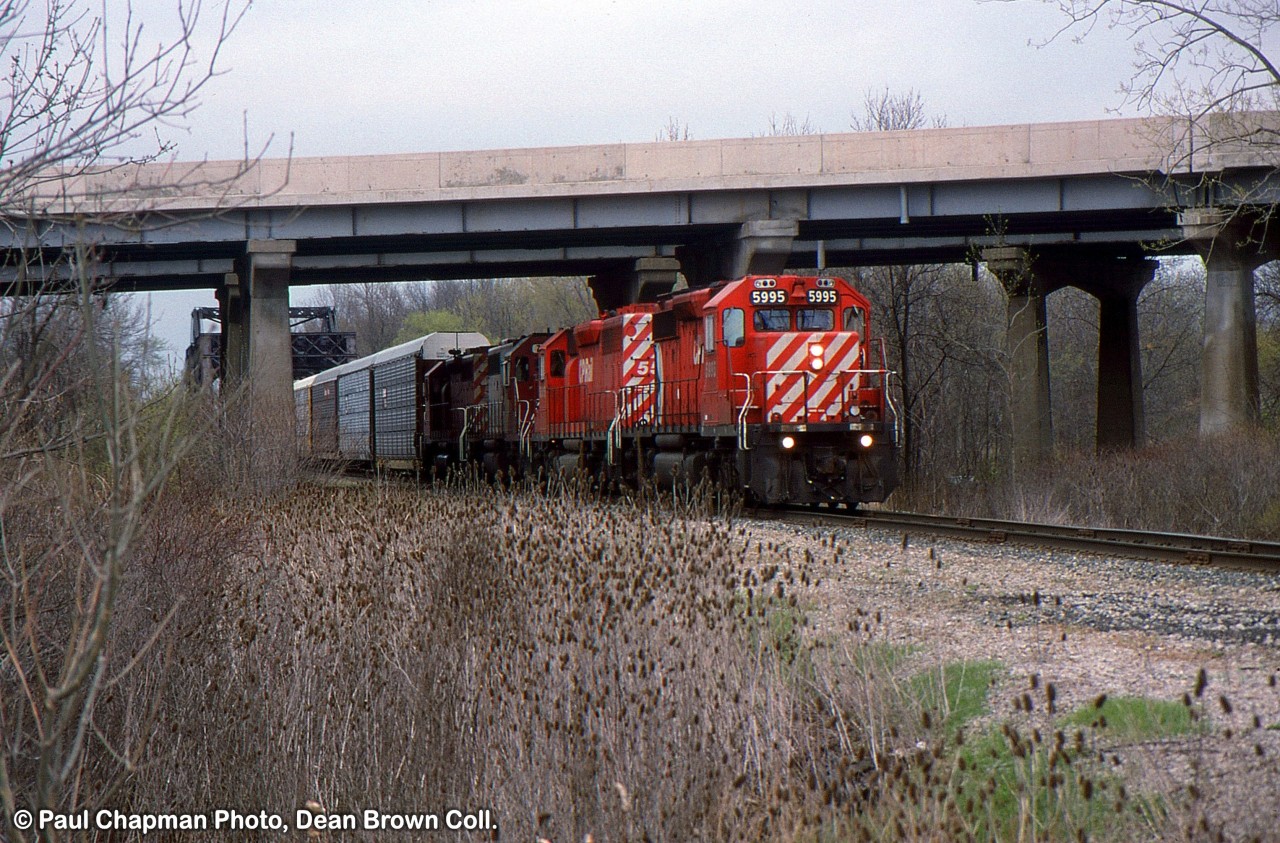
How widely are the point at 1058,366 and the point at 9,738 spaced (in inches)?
2059

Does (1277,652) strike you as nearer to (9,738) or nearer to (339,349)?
(9,738)

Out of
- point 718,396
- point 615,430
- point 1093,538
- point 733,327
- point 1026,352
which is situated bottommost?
point 1093,538

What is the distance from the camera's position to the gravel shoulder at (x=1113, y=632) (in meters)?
4.60

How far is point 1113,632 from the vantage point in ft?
23.9

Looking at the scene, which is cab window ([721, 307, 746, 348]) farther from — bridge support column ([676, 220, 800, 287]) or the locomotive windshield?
bridge support column ([676, 220, 800, 287])

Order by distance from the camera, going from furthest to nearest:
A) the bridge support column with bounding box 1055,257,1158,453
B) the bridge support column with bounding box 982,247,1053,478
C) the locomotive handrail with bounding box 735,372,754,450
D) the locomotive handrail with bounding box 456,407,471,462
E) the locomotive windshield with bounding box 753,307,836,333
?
the bridge support column with bounding box 1055,257,1158,453 < the bridge support column with bounding box 982,247,1053,478 < the locomotive handrail with bounding box 456,407,471,462 < the locomotive windshield with bounding box 753,307,836,333 < the locomotive handrail with bounding box 735,372,754,450

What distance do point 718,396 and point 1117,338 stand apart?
20.1m

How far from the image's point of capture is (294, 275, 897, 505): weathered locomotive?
52.7 feet

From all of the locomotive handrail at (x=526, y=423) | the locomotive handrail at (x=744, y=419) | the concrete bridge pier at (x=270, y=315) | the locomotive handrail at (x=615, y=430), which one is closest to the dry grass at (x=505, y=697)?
the locomotive handrail at (x=744, y=419)

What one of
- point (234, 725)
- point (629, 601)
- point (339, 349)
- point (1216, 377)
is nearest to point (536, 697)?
point (629, 601)

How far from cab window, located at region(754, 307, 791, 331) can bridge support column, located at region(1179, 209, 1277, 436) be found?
1236 cm

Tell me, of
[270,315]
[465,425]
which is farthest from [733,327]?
[270,315]

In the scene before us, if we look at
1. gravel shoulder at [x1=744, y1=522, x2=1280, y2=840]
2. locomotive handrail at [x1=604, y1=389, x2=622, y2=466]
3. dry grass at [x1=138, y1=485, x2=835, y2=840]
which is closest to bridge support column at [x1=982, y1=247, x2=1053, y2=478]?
locomotive handrail at [x1=604, y1=389, x2=622, y2=466]

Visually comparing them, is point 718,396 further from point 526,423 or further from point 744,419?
point 526,423
